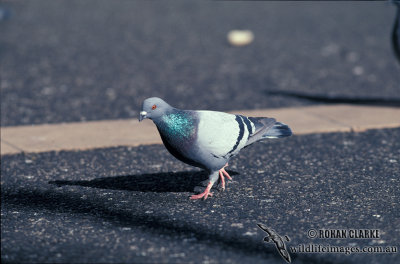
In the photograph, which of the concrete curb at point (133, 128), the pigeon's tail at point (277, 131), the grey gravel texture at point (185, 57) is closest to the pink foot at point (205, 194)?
the pigeon's tail at point (277, 131)

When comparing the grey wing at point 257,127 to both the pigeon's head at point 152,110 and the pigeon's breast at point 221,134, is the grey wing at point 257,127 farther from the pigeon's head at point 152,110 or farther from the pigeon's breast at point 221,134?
the pigeon's head at point 152,110

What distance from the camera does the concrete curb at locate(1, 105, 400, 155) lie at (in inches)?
228

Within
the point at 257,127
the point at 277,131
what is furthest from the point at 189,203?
the point at 277,131

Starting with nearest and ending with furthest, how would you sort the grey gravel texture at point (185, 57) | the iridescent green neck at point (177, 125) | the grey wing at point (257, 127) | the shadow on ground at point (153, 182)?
the iridescent green neck at point (177, 125) < the grey wing at point (257, 127) < the shadow on ground at point (153, 182) < the grey gravel texture at point (185, 57)

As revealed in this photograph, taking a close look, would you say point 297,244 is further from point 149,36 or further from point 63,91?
point 149,36

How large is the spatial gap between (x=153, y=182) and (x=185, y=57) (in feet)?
17.3

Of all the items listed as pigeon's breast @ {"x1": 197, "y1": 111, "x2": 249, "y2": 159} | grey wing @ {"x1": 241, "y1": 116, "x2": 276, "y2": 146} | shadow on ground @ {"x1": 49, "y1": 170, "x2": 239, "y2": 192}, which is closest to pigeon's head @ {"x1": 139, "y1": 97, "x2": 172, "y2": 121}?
pigeon's breast @ {"x1": 197, "y1": 111, "x2": 249, "y2": 159}

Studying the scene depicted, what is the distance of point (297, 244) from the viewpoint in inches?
148

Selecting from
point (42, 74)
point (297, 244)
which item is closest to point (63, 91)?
point (42, 74)

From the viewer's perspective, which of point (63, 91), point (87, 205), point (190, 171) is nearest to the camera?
point (87, 205)

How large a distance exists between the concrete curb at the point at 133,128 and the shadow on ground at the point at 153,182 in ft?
2.61

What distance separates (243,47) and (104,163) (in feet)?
18.9

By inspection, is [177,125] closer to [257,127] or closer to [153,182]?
[257,127]

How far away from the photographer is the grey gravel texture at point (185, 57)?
24.7ft
